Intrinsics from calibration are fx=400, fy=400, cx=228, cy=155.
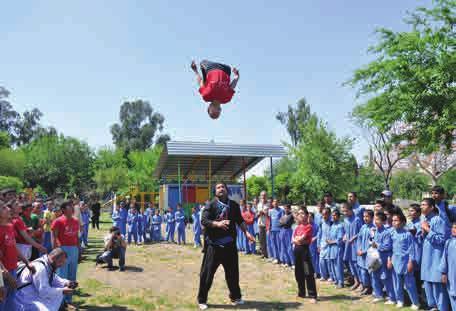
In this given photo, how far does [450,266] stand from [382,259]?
1590 mm

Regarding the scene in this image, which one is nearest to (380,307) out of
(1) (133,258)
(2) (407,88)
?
(2) (407,88)

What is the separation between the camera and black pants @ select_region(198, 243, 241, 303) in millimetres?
6996

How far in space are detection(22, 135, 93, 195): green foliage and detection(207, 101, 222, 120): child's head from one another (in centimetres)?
4372

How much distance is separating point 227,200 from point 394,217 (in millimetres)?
2985

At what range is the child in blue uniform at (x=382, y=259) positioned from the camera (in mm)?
7281

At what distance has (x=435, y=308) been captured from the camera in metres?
6.46

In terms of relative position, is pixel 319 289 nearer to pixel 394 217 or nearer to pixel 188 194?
pixel 394 217

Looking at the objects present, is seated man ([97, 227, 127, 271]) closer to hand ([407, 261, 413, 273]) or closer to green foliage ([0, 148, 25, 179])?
hand ([407, 261, 413, 273])

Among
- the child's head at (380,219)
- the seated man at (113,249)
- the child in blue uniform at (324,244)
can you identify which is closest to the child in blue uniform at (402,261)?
the child's head at (380,219)

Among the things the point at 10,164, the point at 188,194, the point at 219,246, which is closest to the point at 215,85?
the point at 219,246

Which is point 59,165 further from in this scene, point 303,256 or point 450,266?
point 450,266

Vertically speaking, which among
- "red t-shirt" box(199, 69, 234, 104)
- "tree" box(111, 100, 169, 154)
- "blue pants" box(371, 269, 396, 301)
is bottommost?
"blue pants" box(371, 269, 396, 301)

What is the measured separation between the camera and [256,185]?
53125 mm

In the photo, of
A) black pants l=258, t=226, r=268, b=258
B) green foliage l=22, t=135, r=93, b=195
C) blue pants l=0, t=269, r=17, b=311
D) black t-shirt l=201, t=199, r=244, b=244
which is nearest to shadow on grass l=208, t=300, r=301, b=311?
black t-shirt l=201, t=199, r=244, b=244
